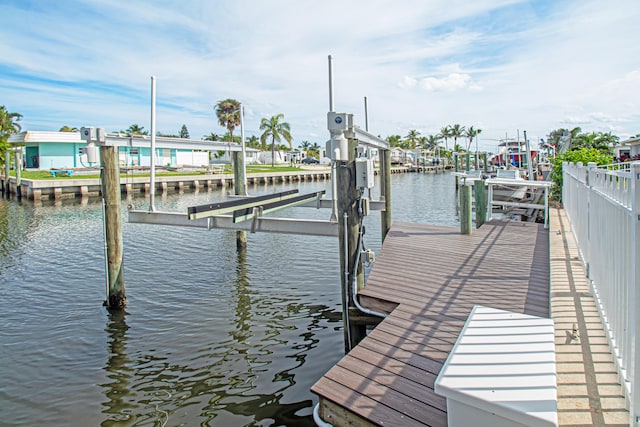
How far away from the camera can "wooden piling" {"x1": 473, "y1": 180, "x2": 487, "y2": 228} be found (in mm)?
10969

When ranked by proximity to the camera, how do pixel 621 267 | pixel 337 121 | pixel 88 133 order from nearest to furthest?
1. pixel 621 267
2. pixel 337 121
3. pixel 88 133

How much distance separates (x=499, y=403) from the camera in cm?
262

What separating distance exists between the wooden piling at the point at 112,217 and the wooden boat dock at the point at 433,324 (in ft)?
16.0

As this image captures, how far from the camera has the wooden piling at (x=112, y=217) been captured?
28.0 ft

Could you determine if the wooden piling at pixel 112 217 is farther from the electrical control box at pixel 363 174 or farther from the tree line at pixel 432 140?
the tree line at pixel 432 140

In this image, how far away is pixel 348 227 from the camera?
21.3 ft

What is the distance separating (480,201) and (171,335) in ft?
25.0

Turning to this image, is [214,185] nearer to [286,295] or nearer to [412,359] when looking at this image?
[286,295]

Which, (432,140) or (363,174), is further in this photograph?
(432,140)

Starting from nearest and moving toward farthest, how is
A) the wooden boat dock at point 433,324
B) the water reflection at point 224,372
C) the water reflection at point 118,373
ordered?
1. the wooden boat dock at point 433,324
2. the water reflection at point 224,372
3. the water reflection at point 118,373

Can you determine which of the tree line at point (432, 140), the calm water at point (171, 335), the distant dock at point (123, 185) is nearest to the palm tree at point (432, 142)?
the tree line at point (432, 140)

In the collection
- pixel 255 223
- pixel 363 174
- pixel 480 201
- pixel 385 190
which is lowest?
pixel 255 223

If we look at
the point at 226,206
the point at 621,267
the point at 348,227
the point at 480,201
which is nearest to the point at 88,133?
A: the point at 226,206

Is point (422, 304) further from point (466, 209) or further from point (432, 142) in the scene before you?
point (432, 142)
